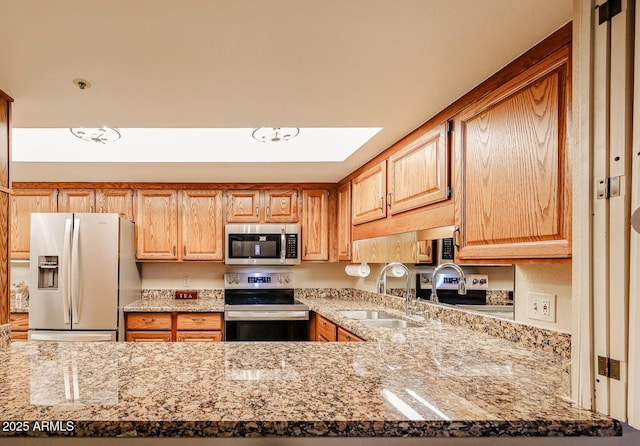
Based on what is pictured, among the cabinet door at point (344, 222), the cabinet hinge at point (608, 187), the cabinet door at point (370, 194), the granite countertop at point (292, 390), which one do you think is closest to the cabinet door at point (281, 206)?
the cabinet door at point (344, 222)

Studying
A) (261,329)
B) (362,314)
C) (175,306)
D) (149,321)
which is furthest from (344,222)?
(149,321)

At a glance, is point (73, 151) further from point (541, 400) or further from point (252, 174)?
point (541, 400)

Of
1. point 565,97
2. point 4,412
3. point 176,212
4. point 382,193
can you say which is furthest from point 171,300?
point 565,97

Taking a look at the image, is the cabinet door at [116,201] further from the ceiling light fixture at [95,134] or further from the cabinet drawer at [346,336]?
the cabinet drawer at [346,336]

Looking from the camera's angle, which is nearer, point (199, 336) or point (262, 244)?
point (199, 336)

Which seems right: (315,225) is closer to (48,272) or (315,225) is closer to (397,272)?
(397,272)

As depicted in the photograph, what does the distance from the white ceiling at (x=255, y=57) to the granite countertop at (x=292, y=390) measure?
1085 mm

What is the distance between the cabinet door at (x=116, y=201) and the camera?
12.7 feet

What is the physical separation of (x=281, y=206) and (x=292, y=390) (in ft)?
9.75

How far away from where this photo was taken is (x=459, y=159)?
1.78 meters

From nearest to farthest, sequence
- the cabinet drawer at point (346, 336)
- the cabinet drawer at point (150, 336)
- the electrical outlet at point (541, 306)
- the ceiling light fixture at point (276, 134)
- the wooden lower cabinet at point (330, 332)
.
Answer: the electrical outlet at point (541, 306), the cabinet drawer at point (346, 336), the wooden lower cabinet at point (330, 332), the ceiling light fixture at point (276, 134), the cabinet drawer at point (150, 336)

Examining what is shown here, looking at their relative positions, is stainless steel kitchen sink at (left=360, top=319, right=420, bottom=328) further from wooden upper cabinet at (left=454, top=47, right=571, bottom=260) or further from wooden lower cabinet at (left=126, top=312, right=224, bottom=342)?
wooden lower cabinet at (left=126, top=312, right=224, bottom=342)

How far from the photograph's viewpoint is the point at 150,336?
3539 millimetres

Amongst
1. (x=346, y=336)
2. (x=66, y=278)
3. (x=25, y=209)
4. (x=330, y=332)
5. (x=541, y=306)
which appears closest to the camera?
(x=541, y=306)
